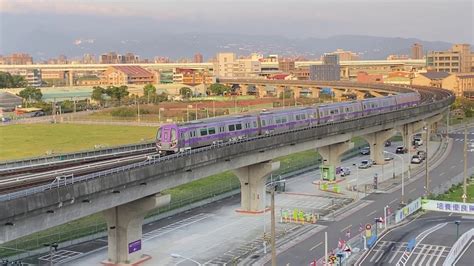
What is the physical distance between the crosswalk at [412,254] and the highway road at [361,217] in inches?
154

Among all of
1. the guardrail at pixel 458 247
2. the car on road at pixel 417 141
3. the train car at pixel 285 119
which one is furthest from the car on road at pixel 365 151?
the guardrail at pixel 458 247

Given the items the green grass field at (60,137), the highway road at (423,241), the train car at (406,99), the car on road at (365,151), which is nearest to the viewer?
the highway road at (423,241)

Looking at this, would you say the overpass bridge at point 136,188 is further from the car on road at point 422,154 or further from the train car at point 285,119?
the car on road at point 422,154

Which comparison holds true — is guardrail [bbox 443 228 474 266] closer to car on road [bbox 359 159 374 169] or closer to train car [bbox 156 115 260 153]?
train car [bbox 156 115 260 153]

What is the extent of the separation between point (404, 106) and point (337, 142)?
115ft

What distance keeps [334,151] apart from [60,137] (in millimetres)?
67582

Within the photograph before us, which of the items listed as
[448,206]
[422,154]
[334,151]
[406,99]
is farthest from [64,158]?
[406,99]

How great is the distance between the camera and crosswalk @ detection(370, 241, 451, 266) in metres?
47.2

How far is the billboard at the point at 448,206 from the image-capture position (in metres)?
60.7

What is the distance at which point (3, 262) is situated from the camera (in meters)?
46.1

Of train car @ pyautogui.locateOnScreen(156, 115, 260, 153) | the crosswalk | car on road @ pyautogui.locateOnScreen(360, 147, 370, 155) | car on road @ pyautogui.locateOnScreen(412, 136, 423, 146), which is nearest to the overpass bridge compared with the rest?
train car @ pyautogui.locateOnScreen(156, 115, 260, 153)

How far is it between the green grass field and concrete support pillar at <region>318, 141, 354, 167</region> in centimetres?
4468

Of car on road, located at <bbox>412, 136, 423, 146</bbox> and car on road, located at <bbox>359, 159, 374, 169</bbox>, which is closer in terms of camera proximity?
car on road, located at <bbox>359, 159, 374, 169</bbox>

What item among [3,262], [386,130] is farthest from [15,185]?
[386,130]
